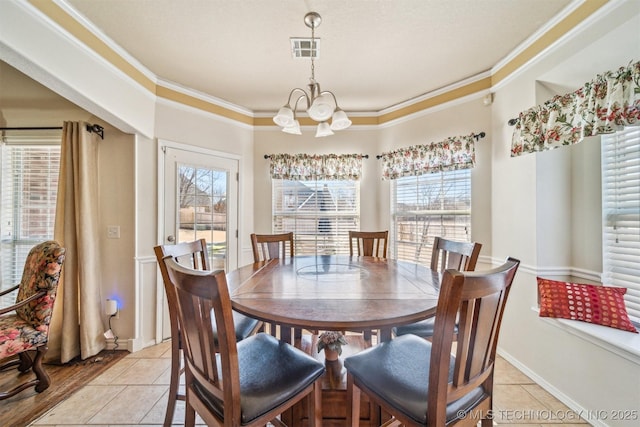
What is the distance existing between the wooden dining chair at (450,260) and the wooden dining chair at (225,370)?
2.17 ft

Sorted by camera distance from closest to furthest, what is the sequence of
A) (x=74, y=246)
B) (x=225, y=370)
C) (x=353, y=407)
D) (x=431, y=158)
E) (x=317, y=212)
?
(x=225, y=370) → (x=353, y=407) → (x=74, y=246) → (x=431, y=158) → (x=317, y=212)

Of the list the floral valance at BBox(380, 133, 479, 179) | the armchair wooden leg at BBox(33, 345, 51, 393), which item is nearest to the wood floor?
the armchair wooden leg at BBox(33, 345, 51, 393)

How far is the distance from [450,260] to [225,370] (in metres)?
1.63

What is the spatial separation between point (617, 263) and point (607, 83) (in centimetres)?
113

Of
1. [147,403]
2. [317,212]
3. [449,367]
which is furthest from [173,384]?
[317,212]

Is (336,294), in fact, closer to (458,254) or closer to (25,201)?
(458,254)

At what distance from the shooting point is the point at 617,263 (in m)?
1.68

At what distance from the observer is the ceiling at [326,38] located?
1.67 meters

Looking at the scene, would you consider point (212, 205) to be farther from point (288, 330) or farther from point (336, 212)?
point (288, 330)

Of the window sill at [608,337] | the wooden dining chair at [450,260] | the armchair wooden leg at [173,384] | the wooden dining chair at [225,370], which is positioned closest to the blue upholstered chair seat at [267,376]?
the wooden dining chair at [225,370]

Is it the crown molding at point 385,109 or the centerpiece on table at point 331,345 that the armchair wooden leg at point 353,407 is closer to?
the centerpiece on table at point 331,345

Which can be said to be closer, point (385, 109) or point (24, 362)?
point (24, 362)

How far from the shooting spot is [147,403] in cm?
171

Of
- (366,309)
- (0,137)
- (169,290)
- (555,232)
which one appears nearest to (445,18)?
(555,232)
